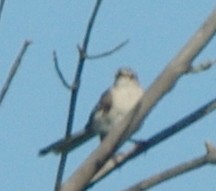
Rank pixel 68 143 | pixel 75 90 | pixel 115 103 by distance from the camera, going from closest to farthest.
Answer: pixel 75 90 → pixel 68 143 → pixel 115 103

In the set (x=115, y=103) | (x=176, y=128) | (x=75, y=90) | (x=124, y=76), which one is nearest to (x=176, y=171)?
(x=176, y=128)

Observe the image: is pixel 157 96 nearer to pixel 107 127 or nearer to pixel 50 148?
pixel 50 148

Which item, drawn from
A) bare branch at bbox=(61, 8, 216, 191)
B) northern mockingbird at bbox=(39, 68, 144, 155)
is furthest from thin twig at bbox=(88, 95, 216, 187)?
northern mockingbird at bbox=(39, 68, 144, 155)

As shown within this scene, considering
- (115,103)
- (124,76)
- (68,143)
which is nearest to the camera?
(68,143)

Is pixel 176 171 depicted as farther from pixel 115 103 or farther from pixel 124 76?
pixel 124 76

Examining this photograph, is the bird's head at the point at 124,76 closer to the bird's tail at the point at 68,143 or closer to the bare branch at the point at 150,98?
the bird's tail at the point at 68,143

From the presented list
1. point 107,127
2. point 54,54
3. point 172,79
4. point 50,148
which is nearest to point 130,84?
point 107,127
